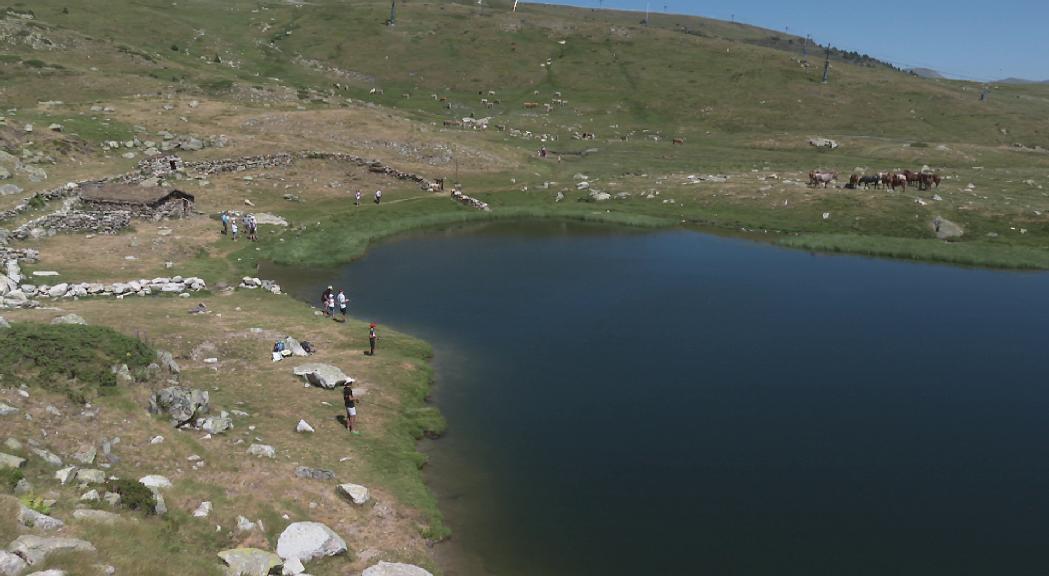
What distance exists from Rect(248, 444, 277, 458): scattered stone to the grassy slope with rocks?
54cm

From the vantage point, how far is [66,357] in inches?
968

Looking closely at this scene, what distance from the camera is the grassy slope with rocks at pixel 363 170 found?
22938 mm

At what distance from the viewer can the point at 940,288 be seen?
55031 millimetres

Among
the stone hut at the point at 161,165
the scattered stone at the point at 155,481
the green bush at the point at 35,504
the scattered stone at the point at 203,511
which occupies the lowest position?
the scattered stone at the point at 203,511

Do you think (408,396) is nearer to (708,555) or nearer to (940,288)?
(708,555)

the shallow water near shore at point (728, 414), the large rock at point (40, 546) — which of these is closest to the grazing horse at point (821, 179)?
the shallow water near shore at point (728, 414)

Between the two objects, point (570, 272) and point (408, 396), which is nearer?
point (408, 396)

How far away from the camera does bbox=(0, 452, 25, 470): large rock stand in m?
17.7

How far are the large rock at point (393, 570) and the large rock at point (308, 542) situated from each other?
127 centimetres

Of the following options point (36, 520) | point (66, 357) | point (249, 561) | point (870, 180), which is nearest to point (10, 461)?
point (36, 520)

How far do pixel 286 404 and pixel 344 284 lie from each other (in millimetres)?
23397

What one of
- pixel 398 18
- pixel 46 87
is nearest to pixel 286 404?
pixel 46 87

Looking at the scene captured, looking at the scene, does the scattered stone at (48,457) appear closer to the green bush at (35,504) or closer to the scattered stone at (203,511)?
the green bush at (35,504)

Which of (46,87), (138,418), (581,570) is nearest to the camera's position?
(581,570)
